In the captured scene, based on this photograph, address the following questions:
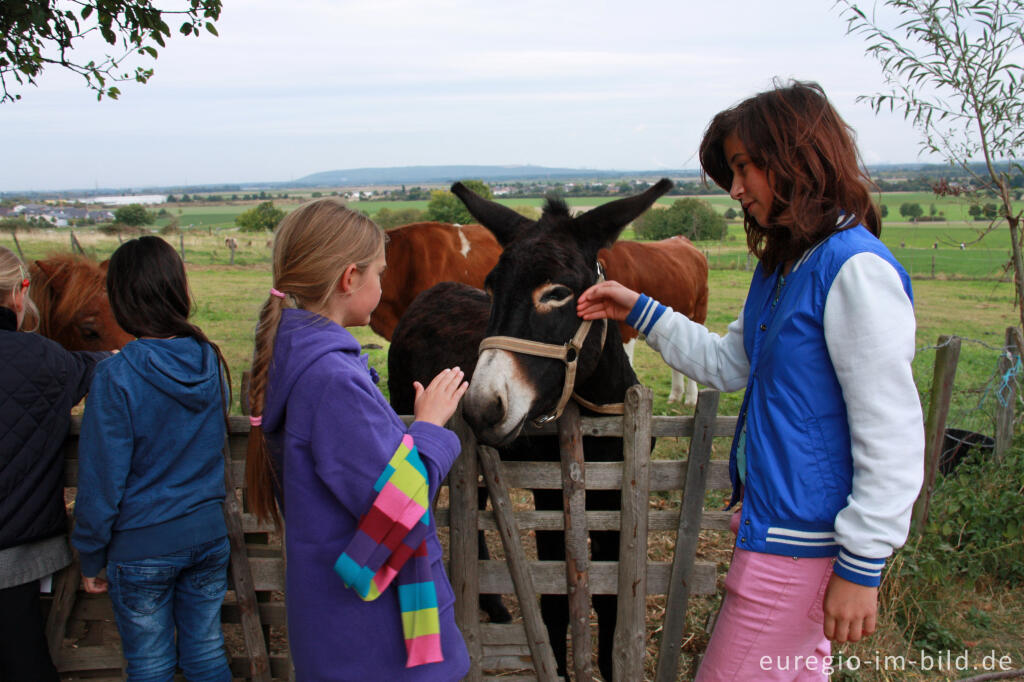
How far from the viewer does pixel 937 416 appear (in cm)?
420

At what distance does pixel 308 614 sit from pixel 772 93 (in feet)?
6.49

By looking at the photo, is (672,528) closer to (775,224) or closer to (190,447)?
(775,224)

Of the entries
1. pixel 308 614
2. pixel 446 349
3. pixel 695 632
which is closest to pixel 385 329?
pixel 446 349

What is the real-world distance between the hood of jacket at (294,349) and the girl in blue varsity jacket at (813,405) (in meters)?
1.21

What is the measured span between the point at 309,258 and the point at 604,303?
3.91 feet

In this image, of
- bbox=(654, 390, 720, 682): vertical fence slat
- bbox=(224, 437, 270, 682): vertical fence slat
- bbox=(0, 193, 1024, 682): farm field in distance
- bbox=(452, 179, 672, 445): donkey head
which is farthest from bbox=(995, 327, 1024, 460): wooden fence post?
bbox=(224, 437, 270, 682): vertical fence slat

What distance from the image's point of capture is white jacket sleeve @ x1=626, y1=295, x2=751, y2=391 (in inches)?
92.4

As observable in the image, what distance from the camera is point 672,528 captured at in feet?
9.98

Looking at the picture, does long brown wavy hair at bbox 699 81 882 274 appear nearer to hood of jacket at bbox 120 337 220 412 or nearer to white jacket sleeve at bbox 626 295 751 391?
white jacket sleeve at bbox 626 295 751 391

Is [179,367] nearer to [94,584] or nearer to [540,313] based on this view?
[94,584]

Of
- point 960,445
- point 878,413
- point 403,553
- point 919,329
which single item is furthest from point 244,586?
point 919,329

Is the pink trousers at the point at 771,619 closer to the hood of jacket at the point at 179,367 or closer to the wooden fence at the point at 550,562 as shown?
the wooden fence at the point at 550,562

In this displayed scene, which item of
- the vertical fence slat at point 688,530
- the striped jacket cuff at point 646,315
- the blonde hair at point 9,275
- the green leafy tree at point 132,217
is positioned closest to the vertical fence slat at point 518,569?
the vertical fence slat at point 688,530

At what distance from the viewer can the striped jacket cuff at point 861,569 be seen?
1621mm
